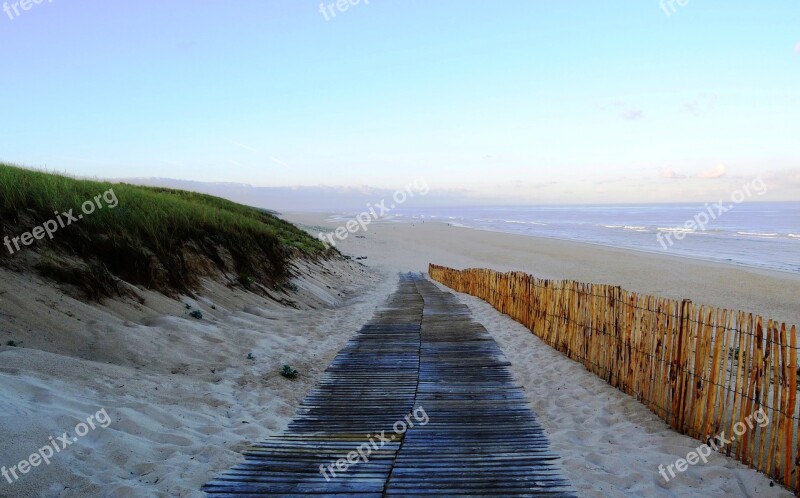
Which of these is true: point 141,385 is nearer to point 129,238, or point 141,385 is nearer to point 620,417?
point 129,238

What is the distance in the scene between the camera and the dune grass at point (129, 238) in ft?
23.5

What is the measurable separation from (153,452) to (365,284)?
15.9 m

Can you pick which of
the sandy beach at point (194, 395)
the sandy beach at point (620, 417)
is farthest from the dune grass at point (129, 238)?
the sandy beach at point (620, 417)

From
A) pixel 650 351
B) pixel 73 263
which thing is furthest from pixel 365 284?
pixel 650 351

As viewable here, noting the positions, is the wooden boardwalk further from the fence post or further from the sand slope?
the fence post

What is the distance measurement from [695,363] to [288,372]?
4.58 meters

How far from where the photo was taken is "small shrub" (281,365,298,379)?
256 inches

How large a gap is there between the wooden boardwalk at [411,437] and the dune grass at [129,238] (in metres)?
3.69

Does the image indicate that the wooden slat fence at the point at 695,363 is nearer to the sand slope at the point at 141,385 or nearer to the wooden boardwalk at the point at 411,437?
the wooden boardwalk at the point at 411,437

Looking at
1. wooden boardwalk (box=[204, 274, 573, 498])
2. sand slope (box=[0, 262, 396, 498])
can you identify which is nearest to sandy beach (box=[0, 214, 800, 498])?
sand slope (box=[0, 262, 396, 498])

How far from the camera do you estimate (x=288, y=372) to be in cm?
655

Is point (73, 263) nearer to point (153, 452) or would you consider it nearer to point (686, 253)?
point (153, 452)

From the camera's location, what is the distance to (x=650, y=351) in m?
5.61

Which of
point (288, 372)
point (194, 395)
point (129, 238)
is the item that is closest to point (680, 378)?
point (288, 372)
